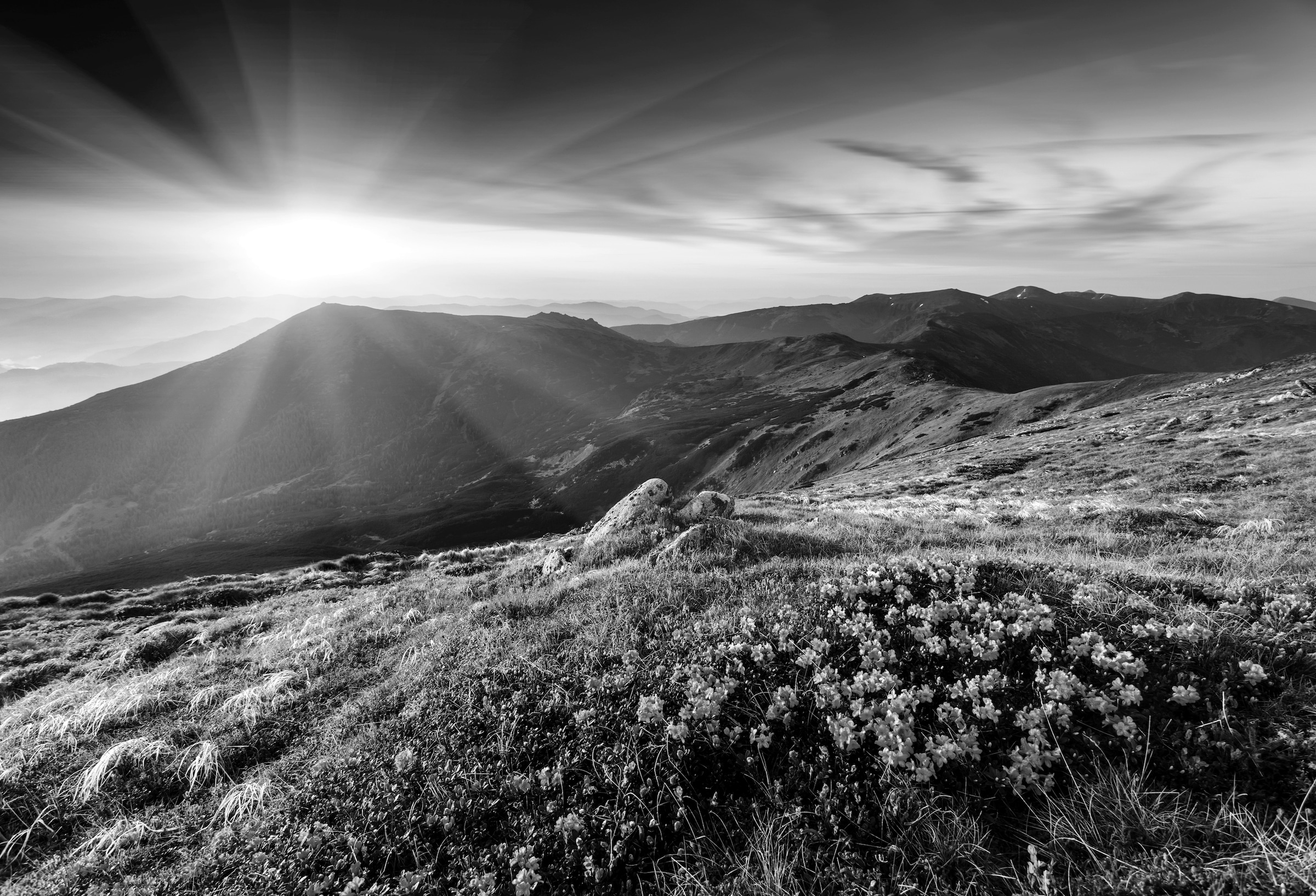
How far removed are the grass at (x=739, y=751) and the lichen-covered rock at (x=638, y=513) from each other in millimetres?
4634

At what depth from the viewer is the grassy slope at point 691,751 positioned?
337cm

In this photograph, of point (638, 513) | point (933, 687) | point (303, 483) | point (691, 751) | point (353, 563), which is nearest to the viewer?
point (691, 751)

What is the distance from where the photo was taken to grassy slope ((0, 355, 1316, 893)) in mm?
3371

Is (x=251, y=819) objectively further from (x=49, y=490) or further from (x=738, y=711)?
(x=49, y=490)

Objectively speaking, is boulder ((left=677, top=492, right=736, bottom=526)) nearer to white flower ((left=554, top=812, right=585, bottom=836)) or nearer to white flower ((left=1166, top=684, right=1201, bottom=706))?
white flower ((left=554, top=812, right=585, bottom=836))

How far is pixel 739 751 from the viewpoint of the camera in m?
4.39

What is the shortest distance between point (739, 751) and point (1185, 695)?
136 inches

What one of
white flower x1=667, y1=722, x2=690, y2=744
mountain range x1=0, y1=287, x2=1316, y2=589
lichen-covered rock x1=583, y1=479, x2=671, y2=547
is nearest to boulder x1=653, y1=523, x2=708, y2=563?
lichen-covered rock x1=583, y1=479, x2=671, y2=547

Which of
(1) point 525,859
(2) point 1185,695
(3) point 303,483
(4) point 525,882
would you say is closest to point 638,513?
(1) point 525,859

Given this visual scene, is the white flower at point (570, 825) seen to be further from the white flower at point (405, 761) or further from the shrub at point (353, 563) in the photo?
the shrub at point (353, 563)

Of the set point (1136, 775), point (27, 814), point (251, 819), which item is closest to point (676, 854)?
point (1136, 775)

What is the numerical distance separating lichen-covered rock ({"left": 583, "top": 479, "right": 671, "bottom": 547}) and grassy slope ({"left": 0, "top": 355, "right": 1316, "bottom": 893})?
10.1 feet

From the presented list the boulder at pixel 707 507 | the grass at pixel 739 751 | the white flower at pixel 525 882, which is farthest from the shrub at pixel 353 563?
the white flower at pixel 525 882

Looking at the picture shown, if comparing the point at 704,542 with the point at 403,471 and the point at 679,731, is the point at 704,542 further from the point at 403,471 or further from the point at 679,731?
the point at 403,471
